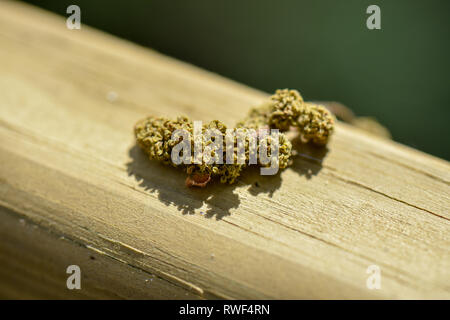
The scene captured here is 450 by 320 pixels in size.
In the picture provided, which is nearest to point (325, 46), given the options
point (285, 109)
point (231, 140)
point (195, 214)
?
point (285, 109)

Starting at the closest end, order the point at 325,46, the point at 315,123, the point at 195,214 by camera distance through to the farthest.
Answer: the point at 195,214 → the point at 315,123 → the point at 325,46

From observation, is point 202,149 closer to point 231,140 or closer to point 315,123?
point 231,140

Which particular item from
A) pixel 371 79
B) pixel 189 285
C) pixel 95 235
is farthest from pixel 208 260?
pixel 371 79

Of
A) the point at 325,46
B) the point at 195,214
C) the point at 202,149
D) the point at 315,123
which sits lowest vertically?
the point at 195,214

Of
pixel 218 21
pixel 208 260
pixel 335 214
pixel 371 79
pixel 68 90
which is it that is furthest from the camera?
pixel 218 21

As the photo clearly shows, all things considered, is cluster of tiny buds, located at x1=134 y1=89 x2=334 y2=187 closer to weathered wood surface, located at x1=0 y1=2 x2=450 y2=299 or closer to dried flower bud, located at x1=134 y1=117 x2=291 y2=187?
dried flower bud, located at x1=134 y1=117 x2=291 y2=187

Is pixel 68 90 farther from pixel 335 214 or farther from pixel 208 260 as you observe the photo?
pixel 335 214
